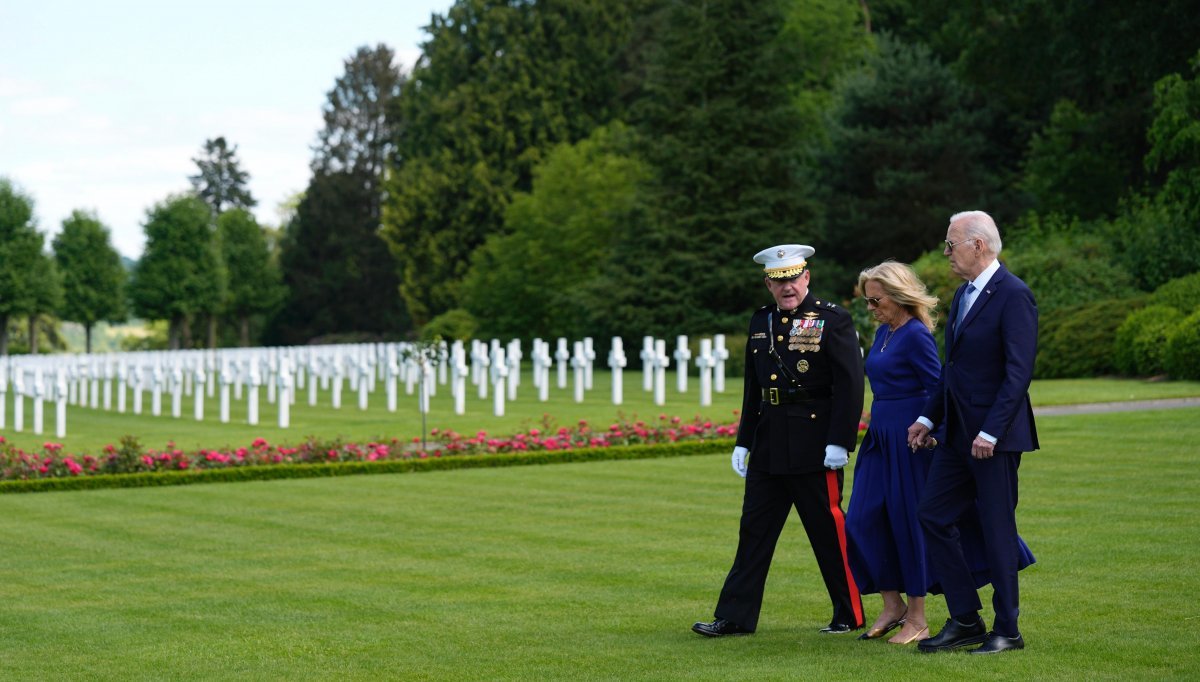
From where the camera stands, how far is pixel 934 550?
6.86m

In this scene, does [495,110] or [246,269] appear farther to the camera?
[246,269]

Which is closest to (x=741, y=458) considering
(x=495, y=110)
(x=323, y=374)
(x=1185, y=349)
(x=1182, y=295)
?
(x=1185, y=349)

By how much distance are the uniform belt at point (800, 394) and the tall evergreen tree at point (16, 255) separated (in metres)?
64.4

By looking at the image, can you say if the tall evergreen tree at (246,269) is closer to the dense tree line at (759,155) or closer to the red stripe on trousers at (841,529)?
the dense tree line at (759,155)

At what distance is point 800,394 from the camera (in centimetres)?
738

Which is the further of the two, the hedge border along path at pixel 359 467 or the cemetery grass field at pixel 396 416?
the cemetery grass field at pixel 396 416

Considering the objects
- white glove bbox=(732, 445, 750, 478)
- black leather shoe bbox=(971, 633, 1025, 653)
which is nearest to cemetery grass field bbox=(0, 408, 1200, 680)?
black leather shoe bbox=(971, 633, 1025, 653)

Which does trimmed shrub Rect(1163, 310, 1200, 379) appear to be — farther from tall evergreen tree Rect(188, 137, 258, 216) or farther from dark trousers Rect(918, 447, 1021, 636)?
tall evergreen tree Rect(188, 137, 258, 216)

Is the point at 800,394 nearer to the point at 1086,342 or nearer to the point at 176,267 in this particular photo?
the point at 1086,342

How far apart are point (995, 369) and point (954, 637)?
1217mm

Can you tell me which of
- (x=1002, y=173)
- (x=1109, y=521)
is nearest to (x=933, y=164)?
(x=1002, y=173)

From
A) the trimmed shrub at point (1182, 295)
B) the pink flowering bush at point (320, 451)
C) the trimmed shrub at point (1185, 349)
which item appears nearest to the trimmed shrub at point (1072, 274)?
the trimmed shrub at point (1182, 295)

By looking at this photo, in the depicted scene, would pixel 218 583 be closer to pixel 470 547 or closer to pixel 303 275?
pixel 470 547

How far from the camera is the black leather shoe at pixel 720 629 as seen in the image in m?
7.39
